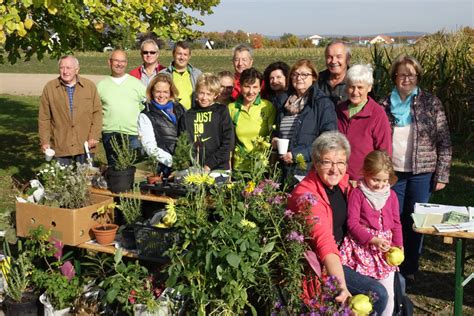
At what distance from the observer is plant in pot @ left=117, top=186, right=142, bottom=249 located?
13.8 ft

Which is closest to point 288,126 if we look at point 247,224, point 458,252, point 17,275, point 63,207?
point 247,224

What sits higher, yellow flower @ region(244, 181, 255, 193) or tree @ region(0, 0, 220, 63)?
tree @ region(0, 0, 220, 63)

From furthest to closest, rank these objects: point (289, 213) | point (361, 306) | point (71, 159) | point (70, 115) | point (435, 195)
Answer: point (435, 195)
point (71, 159)
point (70, 115)
point (289, 213)
point (361, 306)

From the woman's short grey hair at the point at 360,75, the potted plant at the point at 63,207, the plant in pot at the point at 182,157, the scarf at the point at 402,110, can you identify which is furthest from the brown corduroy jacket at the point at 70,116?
the scarf at the point at 402,110

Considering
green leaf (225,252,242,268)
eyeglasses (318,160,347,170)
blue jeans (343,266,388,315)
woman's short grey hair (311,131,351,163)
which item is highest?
woman's short grey hair (311,131,351,163)

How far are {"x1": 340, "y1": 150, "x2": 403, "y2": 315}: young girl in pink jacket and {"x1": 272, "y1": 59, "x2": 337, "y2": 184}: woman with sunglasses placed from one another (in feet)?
1.93

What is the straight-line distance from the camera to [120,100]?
6188mm

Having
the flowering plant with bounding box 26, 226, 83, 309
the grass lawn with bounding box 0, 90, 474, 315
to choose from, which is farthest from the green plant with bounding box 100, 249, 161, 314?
the grass lawn with bounding box 0, 90, 474, 315

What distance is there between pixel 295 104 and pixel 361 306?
1877 mm

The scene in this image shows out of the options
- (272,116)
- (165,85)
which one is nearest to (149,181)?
(165,85)

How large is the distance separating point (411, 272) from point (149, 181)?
2423 millimetres

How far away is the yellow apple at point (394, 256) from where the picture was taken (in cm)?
353

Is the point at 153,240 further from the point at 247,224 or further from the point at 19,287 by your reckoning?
the point at 19,287

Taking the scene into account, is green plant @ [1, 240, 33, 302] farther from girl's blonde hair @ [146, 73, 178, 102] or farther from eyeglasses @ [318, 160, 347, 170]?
eyeglasses @ [318, 160, 347, 170]
